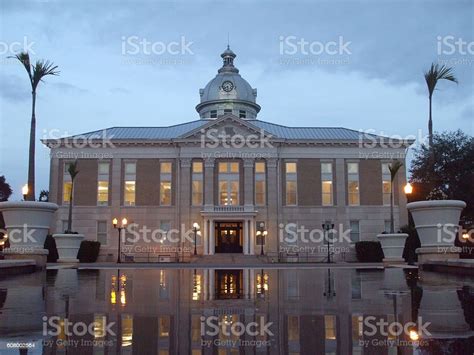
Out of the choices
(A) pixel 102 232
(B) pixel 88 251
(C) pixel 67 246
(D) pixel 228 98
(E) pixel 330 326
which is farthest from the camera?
(D) pixel 228 98

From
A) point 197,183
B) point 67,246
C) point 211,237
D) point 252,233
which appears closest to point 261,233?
point 252,233

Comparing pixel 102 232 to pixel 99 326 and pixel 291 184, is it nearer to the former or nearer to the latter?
pixel 291 184

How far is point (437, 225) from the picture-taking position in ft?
72.3

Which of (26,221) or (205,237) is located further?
(205,237)

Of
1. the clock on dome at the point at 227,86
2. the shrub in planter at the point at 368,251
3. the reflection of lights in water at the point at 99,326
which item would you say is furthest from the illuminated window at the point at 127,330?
the clock on dome at the point at 227,86

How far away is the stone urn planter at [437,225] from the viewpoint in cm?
2186

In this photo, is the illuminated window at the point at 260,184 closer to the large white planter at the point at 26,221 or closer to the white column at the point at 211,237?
the white column at the point at 211,237

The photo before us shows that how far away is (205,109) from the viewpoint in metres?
73.9

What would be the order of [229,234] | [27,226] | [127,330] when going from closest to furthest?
[127,330]
[27,226]
[229,234]

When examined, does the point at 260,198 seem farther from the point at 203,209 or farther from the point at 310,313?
the point at 310,313

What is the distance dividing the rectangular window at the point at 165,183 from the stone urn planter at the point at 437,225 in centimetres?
3815

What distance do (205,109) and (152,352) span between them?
226 ft

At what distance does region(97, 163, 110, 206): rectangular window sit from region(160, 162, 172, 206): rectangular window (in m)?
5.79

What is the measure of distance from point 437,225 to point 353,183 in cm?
3712
